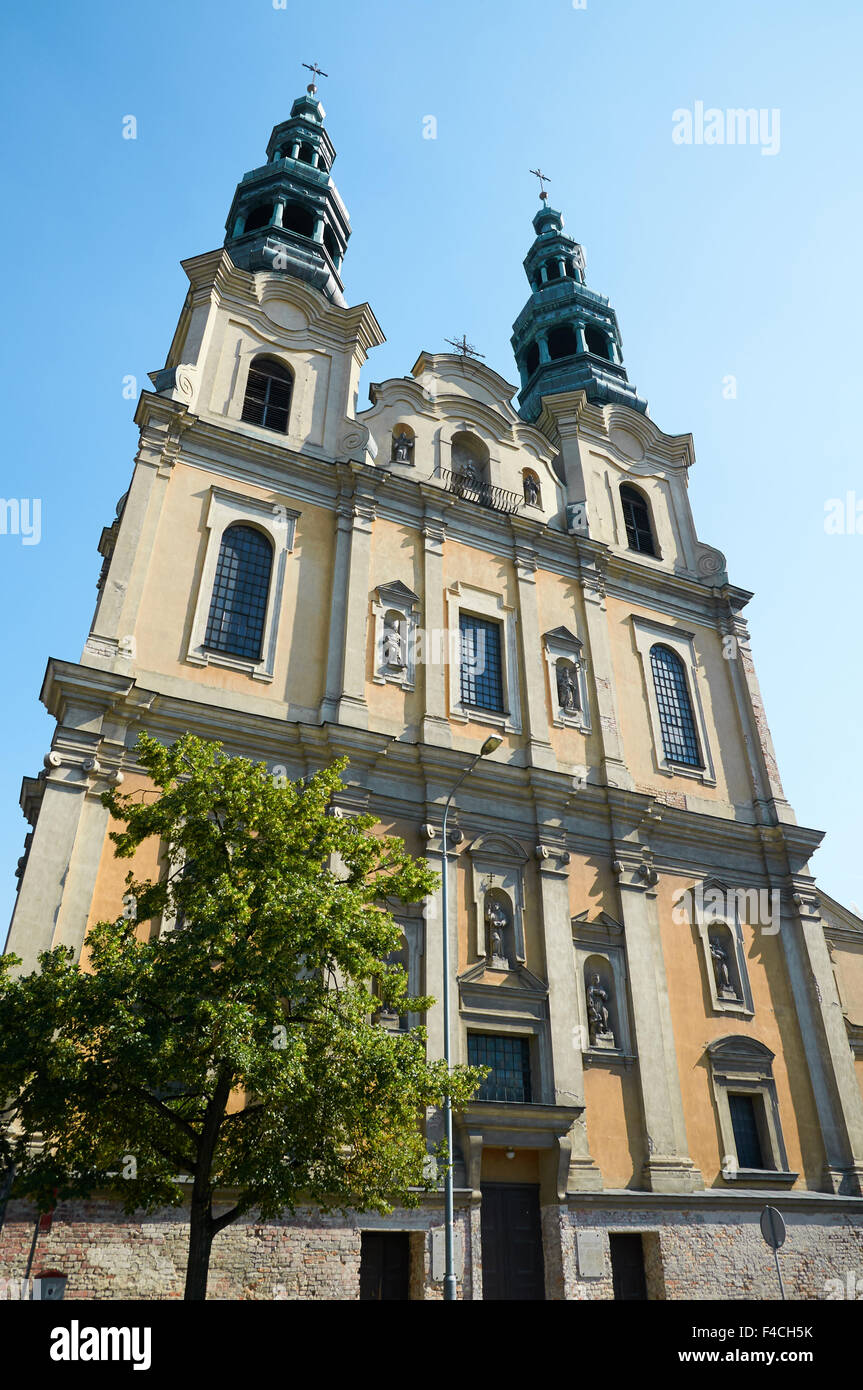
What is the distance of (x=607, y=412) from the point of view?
30938 mm

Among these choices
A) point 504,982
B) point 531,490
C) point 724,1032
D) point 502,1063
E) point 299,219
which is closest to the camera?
point 502,1063

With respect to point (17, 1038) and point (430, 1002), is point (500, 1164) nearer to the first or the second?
point (430, 1002)

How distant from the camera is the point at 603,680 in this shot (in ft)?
80.6

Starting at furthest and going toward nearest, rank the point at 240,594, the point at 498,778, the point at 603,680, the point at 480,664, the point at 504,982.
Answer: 1. the point at 603,680
2. the point at 480,664
3. the point at 240,594
4. the point at 498,778
5. the point at 504,982

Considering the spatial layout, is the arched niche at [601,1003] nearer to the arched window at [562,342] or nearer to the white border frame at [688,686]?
the white border frame at [688,686]

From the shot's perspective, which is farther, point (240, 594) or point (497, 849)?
point (240, 594)

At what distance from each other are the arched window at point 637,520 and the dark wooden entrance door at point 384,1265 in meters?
20.2

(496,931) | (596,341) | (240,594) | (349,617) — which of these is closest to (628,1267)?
(496,931)

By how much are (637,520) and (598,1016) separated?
54.3ft

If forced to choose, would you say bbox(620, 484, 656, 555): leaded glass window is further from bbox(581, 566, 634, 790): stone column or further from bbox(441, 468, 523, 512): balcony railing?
bbox(441, 468, 523, 512): balcony railing

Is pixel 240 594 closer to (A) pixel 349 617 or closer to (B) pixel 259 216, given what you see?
(A) pixel 349 617

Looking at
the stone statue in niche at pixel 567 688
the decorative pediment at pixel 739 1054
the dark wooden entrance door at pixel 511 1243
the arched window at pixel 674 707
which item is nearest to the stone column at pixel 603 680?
the stone statue in niche at pixel 567 688

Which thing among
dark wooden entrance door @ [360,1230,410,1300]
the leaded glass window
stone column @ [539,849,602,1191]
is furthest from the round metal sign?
the leaded glass window
